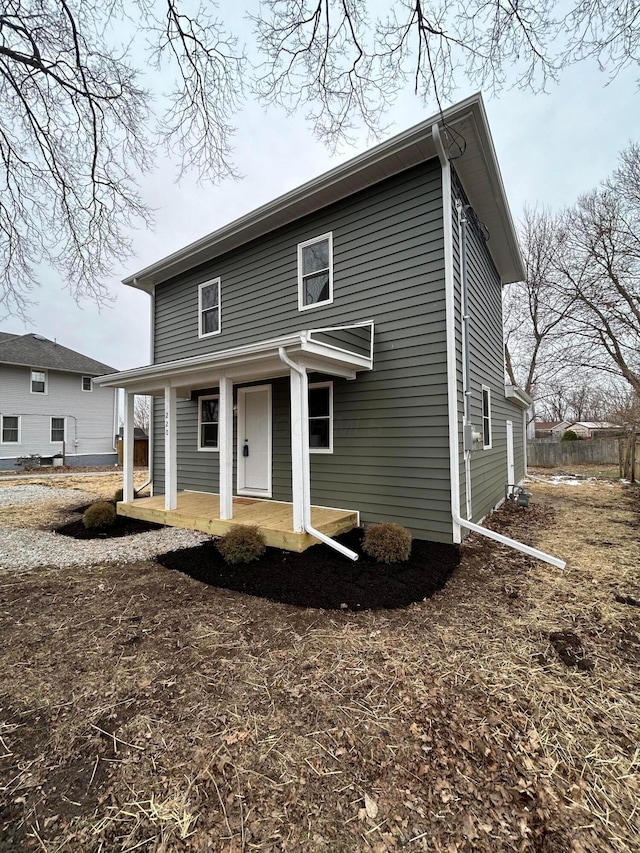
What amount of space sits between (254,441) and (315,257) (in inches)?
137

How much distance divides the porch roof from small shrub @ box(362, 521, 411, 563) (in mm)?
2283

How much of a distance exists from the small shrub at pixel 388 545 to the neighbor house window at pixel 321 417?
1919 mm

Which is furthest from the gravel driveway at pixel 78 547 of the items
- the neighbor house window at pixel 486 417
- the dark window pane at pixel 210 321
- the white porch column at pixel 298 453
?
the neighbor house window at pixel 486 417

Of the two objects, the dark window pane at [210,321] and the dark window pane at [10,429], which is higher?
the dark window pane at [210,321]

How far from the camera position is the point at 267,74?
11.6 ft

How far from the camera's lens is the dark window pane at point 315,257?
6.43 m

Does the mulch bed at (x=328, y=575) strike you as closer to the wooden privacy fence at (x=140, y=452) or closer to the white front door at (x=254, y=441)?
the white front door at (x=254, y=441)

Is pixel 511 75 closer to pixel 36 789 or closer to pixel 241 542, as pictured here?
pixel 241 542

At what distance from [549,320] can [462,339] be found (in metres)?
17.0

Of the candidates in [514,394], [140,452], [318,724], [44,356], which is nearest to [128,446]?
[318,724]

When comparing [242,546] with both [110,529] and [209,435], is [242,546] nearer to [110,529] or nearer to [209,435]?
[110,529]

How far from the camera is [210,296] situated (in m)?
8.29

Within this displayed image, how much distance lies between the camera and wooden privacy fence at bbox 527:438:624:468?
18656 mm

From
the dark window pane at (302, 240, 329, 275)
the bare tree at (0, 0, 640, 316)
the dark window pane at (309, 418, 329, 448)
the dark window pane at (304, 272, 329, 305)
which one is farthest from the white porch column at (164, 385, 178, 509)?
the dark window pane at (302, 240, 329, 275)
